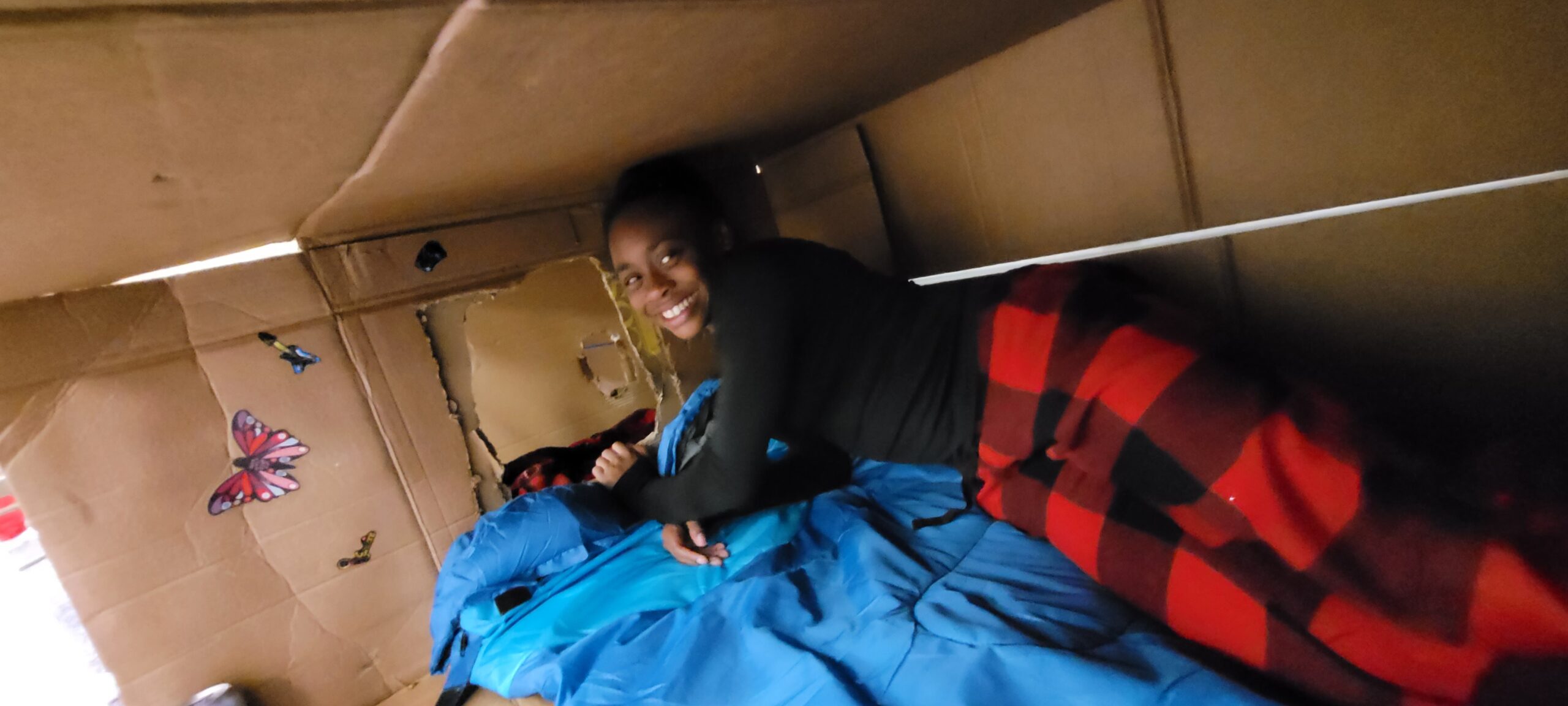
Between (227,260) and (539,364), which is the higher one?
(227,260)

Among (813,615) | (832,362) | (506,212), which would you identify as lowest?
(813,615)

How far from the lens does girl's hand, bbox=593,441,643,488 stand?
102cm

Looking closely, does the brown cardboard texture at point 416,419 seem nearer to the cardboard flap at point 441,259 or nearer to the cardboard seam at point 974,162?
the cardboard flap at point 441,259

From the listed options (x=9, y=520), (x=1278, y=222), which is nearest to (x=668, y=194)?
(x=1278, y=222)

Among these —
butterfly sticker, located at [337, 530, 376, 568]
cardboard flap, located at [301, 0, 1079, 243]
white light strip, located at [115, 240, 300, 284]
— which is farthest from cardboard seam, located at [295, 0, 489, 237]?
butterfly sticker, located at [337, 530, 376, 568]

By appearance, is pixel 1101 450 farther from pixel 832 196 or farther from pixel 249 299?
pixel 249 299

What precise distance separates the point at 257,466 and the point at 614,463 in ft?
1.44

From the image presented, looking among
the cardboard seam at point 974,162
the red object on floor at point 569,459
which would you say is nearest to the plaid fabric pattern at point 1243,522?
the cardboard seam at point 974,162

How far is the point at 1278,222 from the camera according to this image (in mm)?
714

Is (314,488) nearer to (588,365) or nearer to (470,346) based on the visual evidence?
(470,346)

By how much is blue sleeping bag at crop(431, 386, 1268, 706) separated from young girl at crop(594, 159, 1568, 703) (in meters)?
0.05

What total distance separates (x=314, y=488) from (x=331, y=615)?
171 mm

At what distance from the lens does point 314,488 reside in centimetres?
86

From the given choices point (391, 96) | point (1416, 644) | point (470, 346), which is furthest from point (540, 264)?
point (1416, 644)
